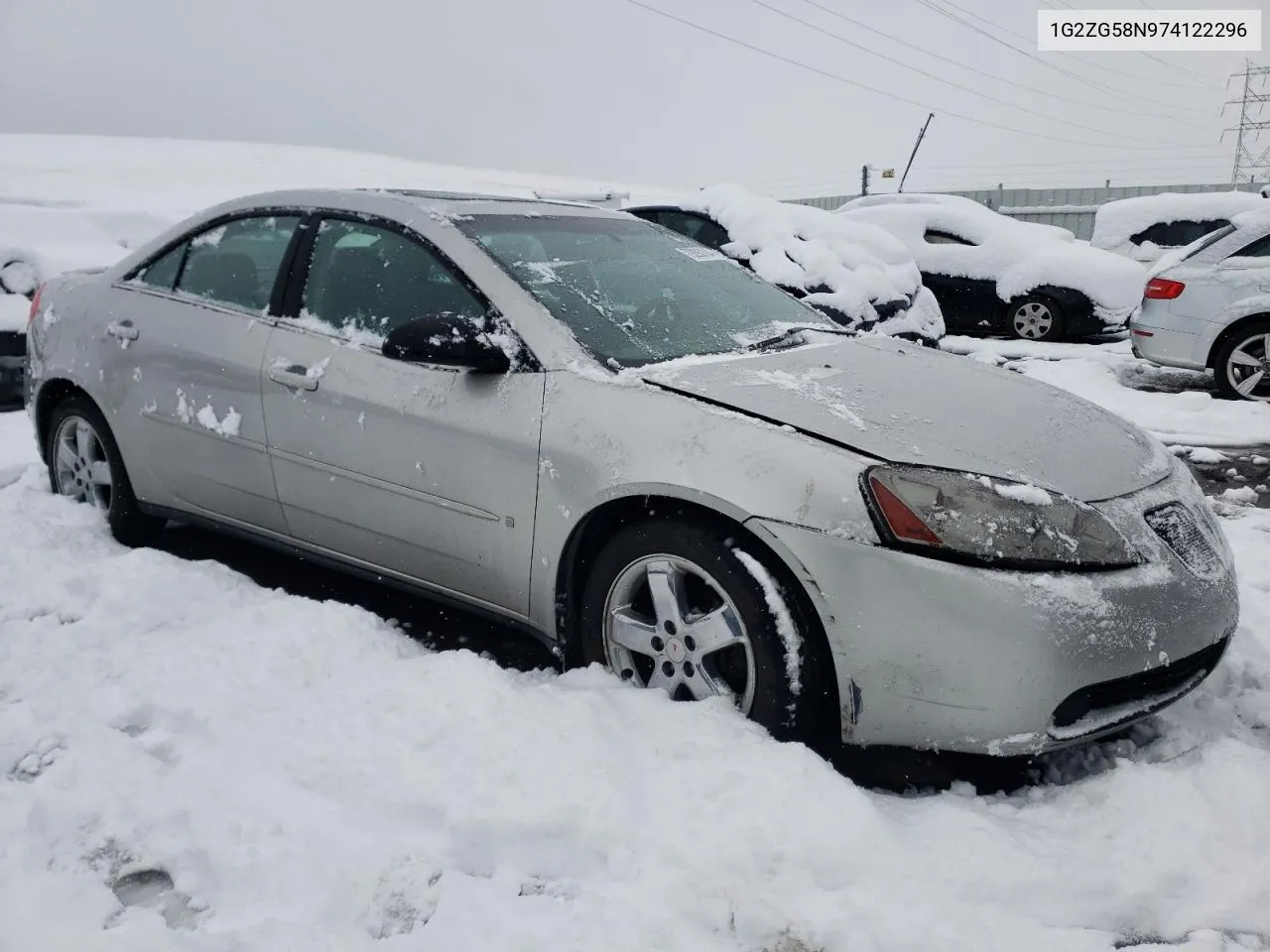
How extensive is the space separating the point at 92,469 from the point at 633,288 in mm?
2488

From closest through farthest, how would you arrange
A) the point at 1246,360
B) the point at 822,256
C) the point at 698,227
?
the point at 1246,360
the point at 822,256
the point at 698,227

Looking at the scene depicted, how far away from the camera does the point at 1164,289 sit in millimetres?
7910

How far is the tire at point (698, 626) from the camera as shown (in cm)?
246

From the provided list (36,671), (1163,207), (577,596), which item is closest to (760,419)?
(577,596)

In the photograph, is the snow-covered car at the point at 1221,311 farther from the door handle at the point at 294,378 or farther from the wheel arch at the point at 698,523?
the door handle at the point at 294,378

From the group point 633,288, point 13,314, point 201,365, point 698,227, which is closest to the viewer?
point 633,288

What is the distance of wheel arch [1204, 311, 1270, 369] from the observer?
750 centimetres

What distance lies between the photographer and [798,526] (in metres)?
2.41

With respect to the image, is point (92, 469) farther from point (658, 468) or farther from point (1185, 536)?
point (1185, 536)

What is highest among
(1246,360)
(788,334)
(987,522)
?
(788,334)

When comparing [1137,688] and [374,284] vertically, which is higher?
[374,284]

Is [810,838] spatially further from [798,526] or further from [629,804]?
[798,526]

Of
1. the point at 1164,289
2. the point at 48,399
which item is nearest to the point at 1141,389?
A: the point at 1164,289

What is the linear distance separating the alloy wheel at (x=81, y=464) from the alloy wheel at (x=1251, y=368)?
7.41m
